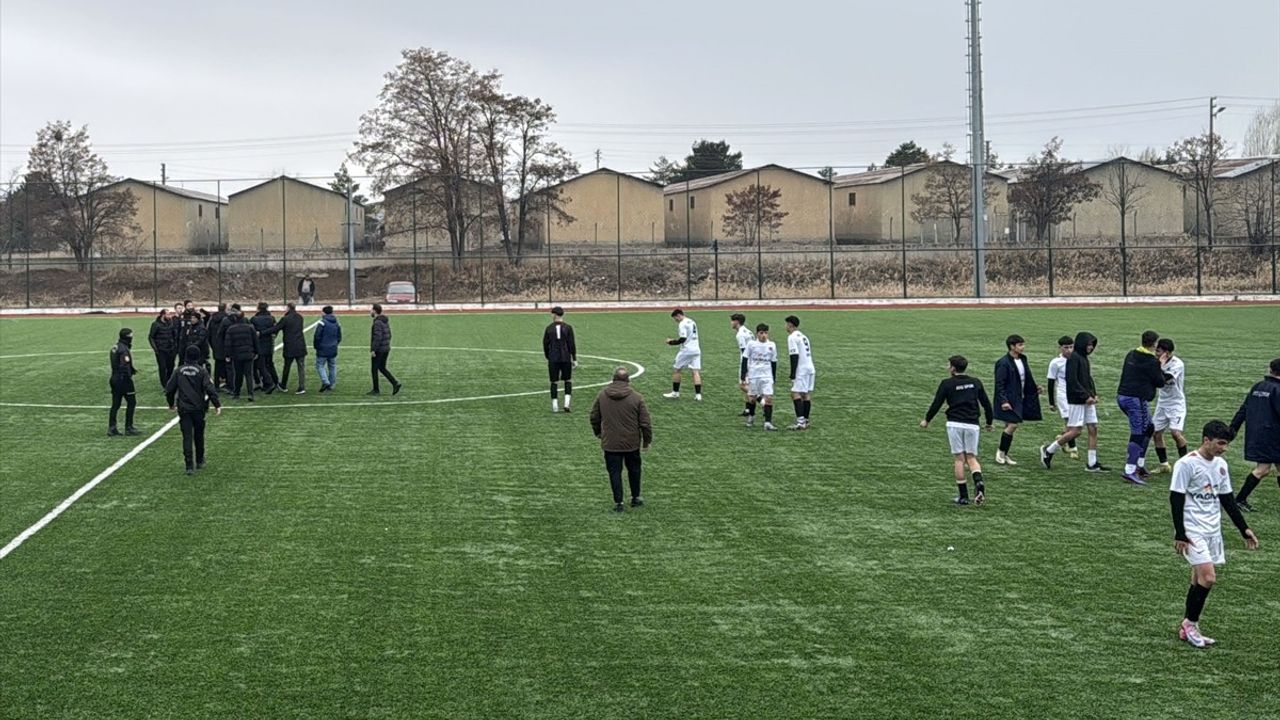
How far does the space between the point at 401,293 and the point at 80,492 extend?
48.6m

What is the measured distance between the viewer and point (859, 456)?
749 inches

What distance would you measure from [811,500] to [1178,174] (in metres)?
69.6

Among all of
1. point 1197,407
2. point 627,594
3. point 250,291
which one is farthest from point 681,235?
point 627,594

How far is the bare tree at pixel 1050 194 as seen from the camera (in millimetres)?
75750

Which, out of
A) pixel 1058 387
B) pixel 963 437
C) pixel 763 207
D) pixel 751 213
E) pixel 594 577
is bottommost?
pixel 594 577

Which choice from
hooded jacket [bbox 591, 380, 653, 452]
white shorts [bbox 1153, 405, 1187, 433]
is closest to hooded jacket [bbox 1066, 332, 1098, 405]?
white shorts [bbox 1153, 405, 1187, 433]

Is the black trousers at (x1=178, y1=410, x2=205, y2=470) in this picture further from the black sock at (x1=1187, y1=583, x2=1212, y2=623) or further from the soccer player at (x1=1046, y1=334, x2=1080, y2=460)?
the black sock at (x1=1187, y1=583, x2=1212, y2=623)

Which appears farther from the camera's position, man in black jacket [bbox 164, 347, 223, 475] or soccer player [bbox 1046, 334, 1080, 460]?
soccer player [bbox 1046, 334, 1080, 460]

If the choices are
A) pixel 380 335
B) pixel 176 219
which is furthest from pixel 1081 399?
pixel 176 219

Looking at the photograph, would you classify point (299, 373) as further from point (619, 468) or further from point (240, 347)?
point (619, 468)

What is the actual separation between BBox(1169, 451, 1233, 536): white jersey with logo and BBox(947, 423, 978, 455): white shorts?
5.03 meters

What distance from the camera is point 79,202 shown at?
7225cm

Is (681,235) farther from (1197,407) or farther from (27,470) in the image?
(27,470)

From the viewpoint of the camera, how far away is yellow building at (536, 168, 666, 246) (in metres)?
78.6
